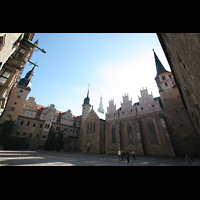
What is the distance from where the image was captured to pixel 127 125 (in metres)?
25.7

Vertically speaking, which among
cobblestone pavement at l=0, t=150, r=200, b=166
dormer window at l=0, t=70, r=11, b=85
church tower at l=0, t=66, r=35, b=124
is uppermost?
church tower at l=0, t=66, r=35, b=124

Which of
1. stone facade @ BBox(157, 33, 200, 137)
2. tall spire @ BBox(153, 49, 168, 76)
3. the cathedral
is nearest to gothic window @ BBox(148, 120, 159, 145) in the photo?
the cathedral

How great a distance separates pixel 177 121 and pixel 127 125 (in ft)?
34.4

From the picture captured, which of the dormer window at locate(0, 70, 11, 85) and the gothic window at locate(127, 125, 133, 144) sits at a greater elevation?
the dormer window at locate(0, 70, 11, 85)

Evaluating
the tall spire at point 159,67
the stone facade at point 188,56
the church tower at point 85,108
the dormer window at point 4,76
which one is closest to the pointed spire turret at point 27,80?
the church tower at point 85,108

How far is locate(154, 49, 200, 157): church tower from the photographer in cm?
1766

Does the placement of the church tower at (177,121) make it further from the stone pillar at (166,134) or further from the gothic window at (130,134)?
the gothic window at (130,134)

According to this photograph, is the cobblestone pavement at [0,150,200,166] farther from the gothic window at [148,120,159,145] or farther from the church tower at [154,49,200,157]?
the gothic window at [148,120,159,145]

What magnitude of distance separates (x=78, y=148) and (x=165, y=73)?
112 feet

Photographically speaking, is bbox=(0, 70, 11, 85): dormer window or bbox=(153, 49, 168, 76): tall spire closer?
bbox=(0, 70, 11, 85): dormer window

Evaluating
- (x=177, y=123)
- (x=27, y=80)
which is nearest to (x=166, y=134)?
(x=177, y=123)

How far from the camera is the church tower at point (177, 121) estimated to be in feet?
→ 57.9
